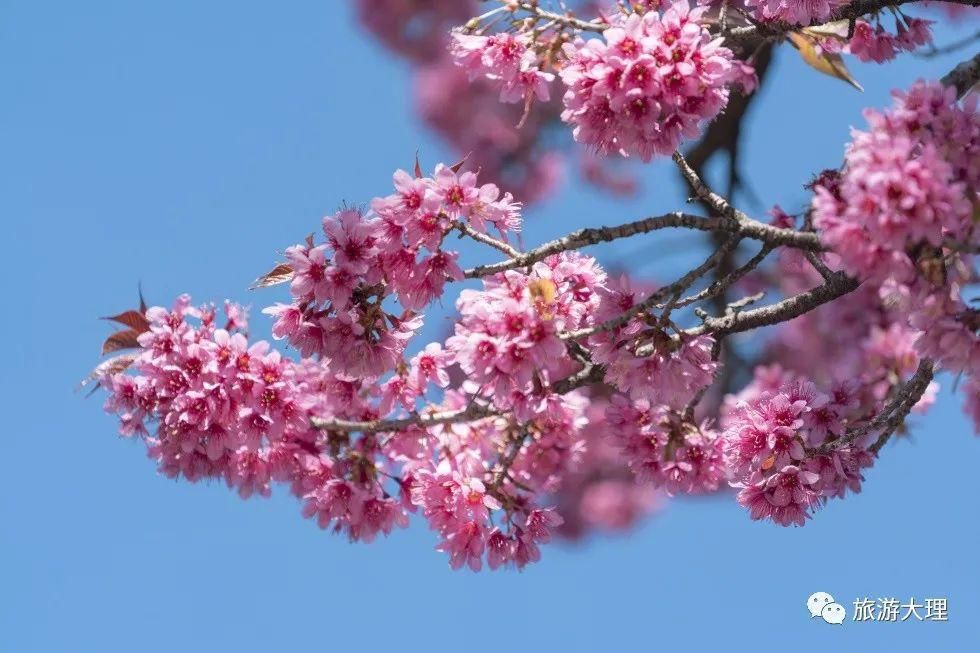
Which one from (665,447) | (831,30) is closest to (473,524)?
(665,447)

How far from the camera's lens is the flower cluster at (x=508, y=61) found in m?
3.69

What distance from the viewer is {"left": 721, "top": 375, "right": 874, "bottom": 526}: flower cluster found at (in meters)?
3.57

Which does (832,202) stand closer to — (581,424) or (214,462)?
(581,424)

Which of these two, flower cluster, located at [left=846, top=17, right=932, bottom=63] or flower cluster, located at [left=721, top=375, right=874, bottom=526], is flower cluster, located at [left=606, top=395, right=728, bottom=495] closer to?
flower cluster, located at [left=721, top=375, right=874, bottom=526]

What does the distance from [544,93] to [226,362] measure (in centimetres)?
151

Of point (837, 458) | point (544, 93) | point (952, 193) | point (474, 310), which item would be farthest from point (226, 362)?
point (952, 193)

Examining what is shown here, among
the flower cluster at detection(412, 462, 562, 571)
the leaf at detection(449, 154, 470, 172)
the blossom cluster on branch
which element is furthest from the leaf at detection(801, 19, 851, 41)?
the flower cluster at detection(412, 462, 562, 571)

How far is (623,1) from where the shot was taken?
12.1 ft

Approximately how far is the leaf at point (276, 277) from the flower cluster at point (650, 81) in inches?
42.5

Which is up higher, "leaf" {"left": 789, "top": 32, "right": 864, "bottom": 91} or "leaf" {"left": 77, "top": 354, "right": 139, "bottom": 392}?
"leaf" {"left": 789, "top": 32, "right": 864, "bottom": 91}

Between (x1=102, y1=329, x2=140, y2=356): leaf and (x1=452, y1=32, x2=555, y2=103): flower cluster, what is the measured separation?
1.68m

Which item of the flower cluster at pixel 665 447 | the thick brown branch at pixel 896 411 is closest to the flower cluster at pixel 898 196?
the thick brown branch at pixel 896 411

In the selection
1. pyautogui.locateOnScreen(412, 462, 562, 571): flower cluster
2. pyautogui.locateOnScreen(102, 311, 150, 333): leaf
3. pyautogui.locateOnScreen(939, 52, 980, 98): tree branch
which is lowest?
pyautogui.locateOnScreen(412, 462, 562, 571): flower cluster

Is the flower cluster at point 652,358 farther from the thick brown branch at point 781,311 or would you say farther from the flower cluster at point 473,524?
the flower cluster at point 473,524
